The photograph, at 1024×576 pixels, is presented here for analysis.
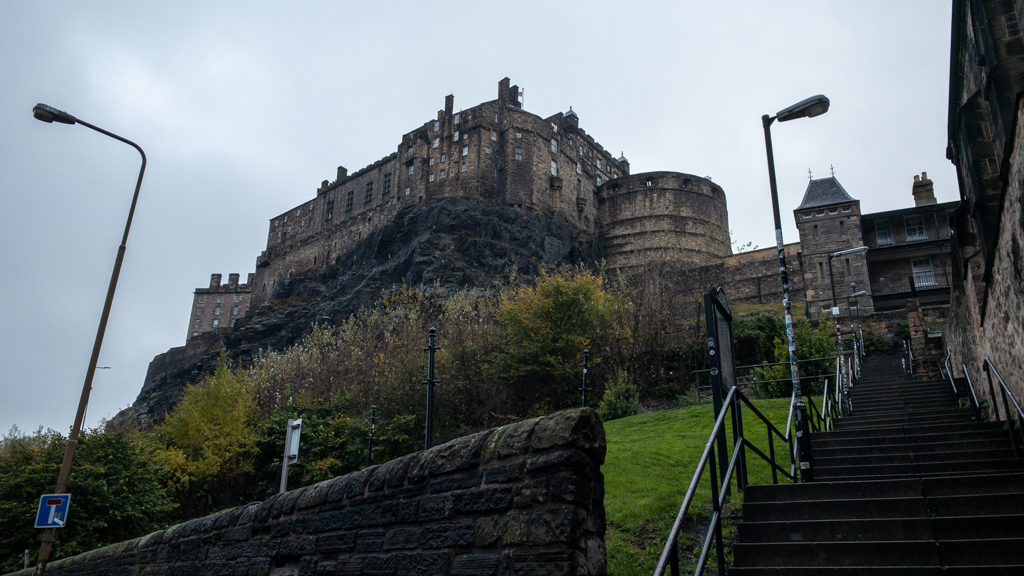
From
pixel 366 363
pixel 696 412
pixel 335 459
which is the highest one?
pixel 366 363

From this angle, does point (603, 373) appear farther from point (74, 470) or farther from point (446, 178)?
point (446, 178)

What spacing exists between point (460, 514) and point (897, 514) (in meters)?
4.44

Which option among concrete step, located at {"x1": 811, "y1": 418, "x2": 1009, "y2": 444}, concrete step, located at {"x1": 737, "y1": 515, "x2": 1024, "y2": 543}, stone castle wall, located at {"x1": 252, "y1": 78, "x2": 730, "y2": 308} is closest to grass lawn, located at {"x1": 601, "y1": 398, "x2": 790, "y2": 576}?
concrete step, located at {"x1": 811, "y1": 418, "x2": 1009, "y2": 444}

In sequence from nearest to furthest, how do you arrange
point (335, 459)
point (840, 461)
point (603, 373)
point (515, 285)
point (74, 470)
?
point (840, 461) → point (74, 470) → point (335, 459) → point (603, 373) → point (515, 285)

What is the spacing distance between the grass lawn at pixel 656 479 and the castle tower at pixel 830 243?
82.8 ft

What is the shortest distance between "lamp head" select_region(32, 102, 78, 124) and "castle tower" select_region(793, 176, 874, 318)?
37293mm

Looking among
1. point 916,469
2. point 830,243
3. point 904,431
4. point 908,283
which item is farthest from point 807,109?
point 908,283

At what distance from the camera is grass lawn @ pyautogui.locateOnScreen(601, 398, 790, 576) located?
8164 mm

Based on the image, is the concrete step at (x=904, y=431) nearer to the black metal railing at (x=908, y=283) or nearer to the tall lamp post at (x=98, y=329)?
the tall lamp post at (x=98, y=329)

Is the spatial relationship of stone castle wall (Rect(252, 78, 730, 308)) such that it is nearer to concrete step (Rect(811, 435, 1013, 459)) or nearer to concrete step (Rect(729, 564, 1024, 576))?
concrete step (Rect(811, 435, 1013, 459))

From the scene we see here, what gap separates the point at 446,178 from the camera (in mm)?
59594

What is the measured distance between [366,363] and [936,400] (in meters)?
23.8

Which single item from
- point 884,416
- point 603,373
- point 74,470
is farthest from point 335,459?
point 884,416

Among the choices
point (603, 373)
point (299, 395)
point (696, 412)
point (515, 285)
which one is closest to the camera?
point (696, 412)
